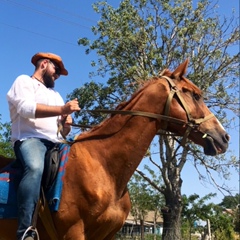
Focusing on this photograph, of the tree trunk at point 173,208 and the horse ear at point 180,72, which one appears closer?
the horse ear at point 180,72

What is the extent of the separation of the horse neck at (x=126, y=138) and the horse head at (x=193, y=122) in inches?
5.0

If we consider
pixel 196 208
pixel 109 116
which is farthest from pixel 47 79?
pixel 196 208

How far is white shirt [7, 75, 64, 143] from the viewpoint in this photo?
386 cm

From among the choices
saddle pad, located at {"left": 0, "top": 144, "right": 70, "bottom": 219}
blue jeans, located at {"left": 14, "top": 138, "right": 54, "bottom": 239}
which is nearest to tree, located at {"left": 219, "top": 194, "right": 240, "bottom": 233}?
saddle pad, located at {"left": 0, "top": 144, "right": 70, "bottom": 219}

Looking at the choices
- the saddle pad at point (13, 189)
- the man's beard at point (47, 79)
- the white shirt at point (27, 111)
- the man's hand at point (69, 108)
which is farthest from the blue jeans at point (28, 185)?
the man's beard at point (47, 79)

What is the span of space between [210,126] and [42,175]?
73.4 inches

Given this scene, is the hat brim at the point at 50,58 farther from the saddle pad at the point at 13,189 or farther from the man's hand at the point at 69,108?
the saddle pad at the point at 13,189

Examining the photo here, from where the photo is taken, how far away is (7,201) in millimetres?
3855

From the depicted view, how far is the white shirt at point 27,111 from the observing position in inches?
152

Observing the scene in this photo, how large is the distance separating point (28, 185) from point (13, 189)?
34 cm

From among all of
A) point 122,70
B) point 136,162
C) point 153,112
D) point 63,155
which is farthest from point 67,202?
point 122,70

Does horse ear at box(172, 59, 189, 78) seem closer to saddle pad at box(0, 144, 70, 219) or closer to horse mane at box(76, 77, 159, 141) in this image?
horse mane at box(76, 77, 159, 141)

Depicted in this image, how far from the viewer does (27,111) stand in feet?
12.5

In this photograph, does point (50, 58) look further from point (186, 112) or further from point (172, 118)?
point (186, 112)
